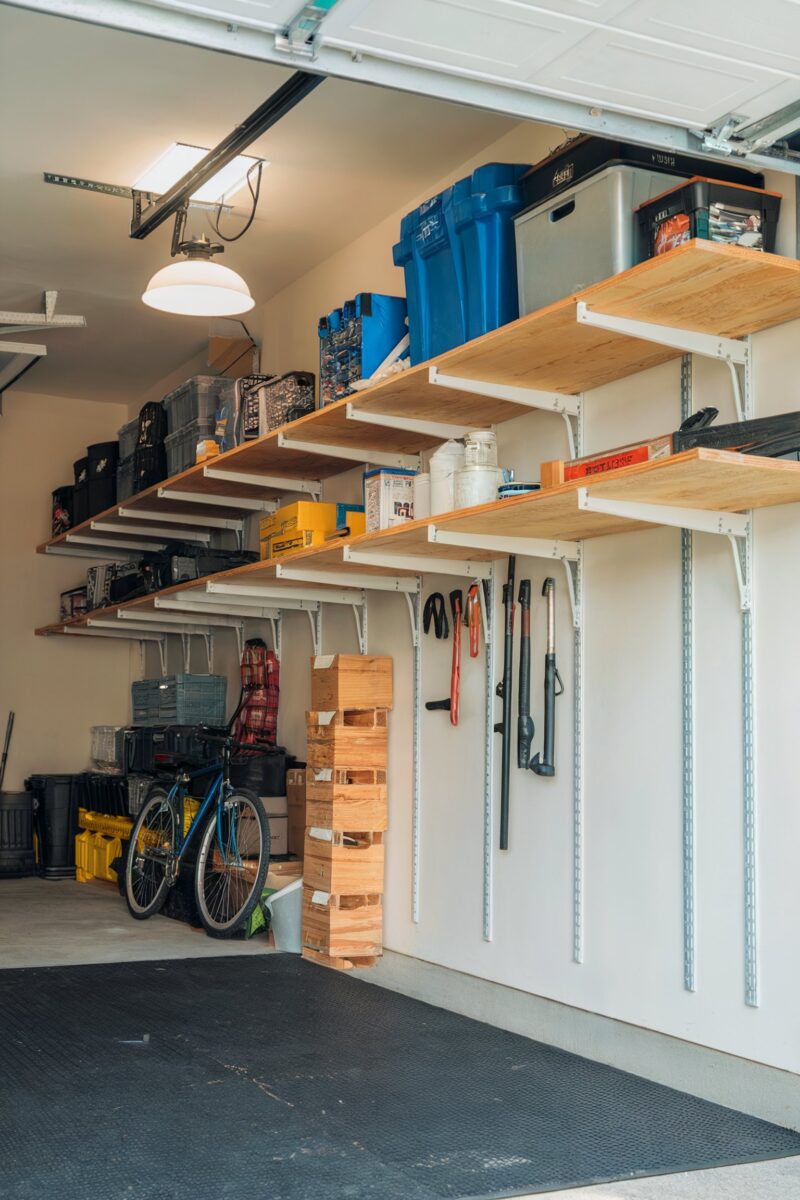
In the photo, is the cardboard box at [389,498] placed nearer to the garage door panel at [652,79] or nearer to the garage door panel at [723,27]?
the garage door panel at [652,79]

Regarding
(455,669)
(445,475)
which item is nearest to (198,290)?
(445,475)

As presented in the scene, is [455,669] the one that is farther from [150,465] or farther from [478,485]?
[150,465]

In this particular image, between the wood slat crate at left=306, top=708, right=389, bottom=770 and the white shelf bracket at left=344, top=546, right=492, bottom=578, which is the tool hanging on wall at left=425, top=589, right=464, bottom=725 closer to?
the white shelf bracket at left=344, top=546, right=492, bottom=578

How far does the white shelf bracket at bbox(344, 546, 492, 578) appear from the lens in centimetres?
480

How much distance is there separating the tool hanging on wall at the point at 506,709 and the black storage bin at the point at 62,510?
4.94m

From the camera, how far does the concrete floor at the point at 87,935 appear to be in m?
5.69

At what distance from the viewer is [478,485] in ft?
13.7

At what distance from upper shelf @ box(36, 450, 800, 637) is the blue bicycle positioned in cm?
102

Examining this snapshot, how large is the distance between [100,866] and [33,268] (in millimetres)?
3875

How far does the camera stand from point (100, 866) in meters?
8.20

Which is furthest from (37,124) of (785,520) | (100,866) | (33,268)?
(100,866)

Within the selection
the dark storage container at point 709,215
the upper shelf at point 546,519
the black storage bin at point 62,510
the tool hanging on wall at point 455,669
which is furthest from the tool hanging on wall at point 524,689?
the black storage bin at point 62,510

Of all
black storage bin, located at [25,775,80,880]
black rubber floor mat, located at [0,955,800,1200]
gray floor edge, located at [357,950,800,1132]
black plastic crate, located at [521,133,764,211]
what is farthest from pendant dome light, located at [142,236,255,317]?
black storage bin, located at [25,775,80,880]

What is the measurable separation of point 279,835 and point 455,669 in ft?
5.81
